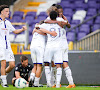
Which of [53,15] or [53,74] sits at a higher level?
[53,15]

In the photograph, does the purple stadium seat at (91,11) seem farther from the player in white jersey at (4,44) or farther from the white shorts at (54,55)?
the white shorts at (54,55)

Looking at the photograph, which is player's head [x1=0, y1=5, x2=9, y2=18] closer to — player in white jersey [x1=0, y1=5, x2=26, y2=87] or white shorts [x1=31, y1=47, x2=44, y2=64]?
player in white jersey [x1=0, y1=5, x2=26, y2=87]

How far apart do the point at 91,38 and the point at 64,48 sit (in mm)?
4232

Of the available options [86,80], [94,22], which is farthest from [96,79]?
[94,22]

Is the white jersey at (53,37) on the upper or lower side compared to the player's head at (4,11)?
lower

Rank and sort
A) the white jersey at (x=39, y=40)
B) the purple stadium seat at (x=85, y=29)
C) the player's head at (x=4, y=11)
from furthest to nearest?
the purple stadium seat at (x=85, y=29) < the white jersey at (x=39, y=40) < the player's head at (x=4, y=11)

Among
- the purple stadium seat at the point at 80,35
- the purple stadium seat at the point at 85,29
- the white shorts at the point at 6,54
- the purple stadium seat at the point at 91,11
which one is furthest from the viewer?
the purple stadium seat at the point at 91,11

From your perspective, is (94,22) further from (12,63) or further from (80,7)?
(12,63)

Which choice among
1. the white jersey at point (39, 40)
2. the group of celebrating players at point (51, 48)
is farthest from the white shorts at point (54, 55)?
the white jersey at point (39, 40)

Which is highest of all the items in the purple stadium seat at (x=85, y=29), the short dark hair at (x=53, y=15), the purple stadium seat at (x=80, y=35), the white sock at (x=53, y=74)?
the short dark hair at (x=53, y=15)

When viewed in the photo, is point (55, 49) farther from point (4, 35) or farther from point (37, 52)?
point (4, 35)

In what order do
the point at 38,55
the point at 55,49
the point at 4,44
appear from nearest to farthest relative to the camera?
1. the point at 55,49
2. the point at 4,44
3. the point at 38,55

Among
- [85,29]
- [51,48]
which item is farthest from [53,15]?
[85,29]

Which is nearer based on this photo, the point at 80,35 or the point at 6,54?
the point at 6,54
